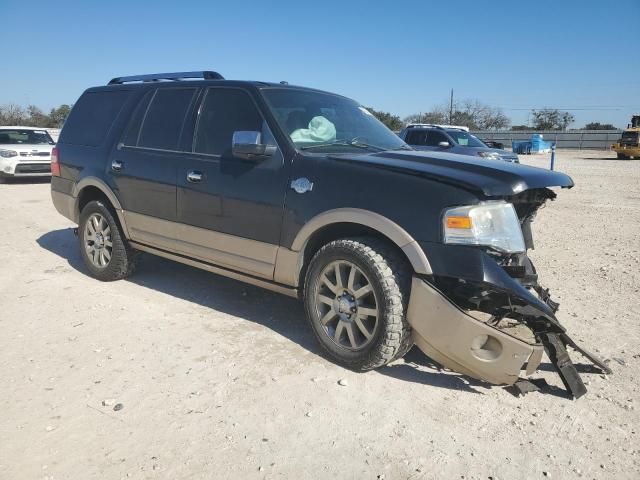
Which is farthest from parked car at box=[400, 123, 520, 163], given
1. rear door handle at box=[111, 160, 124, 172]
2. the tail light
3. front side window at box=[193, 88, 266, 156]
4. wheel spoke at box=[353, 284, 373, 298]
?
wheel spoke at box=[353, 284, 373, 298]

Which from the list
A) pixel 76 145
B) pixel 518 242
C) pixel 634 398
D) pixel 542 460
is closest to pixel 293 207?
pixel 518 242

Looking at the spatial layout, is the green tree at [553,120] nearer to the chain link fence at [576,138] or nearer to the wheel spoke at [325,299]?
the chain link fence at [576,138]

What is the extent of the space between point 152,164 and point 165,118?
44cm

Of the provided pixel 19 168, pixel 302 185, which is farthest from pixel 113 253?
pixel 19 168

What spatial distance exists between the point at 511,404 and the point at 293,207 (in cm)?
190

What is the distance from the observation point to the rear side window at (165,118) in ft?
14.8

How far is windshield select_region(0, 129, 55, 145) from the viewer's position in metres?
14.9

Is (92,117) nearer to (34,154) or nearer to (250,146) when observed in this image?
(250,146)

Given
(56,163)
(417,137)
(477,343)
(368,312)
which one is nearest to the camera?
(477,343)

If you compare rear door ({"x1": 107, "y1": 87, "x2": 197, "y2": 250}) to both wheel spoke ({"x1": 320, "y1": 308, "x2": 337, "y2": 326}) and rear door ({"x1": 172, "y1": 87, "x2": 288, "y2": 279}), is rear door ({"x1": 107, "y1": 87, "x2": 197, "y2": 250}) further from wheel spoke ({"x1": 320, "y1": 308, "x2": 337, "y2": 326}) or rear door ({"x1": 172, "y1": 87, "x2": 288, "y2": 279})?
wheel spoke ({"x1": 320, "y1": 308, "x2": 337, "y2": 326})

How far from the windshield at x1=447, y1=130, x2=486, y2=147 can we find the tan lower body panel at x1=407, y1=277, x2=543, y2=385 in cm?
1321

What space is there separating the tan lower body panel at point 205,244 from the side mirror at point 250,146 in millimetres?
653

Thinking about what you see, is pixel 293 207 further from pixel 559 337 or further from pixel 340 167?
pixel 559 337

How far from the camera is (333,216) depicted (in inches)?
133
